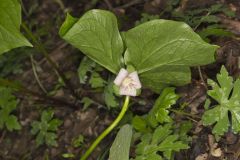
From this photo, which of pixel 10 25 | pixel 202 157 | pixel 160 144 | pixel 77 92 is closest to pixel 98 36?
pixel 10 25

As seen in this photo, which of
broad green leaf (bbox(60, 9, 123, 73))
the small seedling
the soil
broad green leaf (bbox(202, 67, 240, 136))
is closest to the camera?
broad green leaf (bbox(60, 9, 123, 73))

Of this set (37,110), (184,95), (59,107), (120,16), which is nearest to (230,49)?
(184,95)

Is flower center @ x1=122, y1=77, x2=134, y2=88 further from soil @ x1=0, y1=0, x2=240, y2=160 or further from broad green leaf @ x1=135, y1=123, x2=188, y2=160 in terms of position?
soil @ x1=0, y1=0, x2=240, y2=160

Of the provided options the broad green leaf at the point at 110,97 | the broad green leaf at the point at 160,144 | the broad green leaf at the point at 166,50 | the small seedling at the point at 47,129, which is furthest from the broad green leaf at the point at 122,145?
the small seedling at the point at 47,129

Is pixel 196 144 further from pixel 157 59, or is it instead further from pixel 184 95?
pixel 157 59

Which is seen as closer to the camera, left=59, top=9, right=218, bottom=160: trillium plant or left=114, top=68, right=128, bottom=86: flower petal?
left=59, top=9, right=218, bottom=160: trillium plant

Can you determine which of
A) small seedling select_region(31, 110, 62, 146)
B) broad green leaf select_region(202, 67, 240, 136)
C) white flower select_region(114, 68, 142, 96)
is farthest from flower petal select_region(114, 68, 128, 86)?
small seedling select_region(31, 110, 62, 146)
